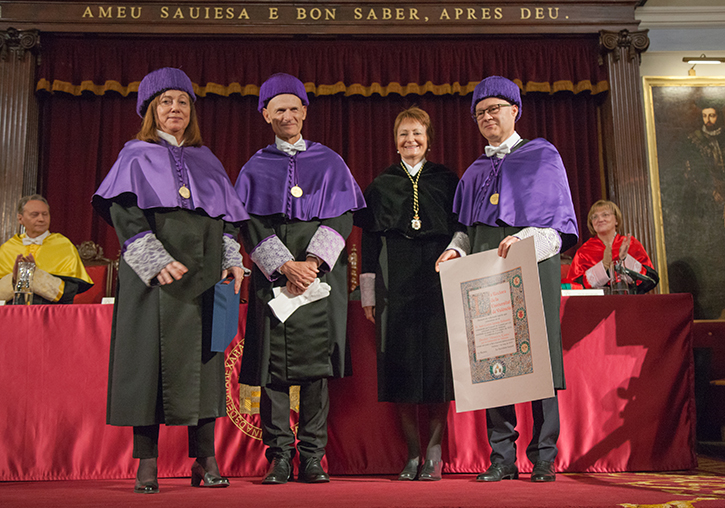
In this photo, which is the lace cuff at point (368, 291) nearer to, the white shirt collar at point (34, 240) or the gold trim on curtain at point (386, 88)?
the white shirt collar at point (34, 240)

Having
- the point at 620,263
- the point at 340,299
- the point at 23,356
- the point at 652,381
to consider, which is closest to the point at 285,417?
the point at 340,299

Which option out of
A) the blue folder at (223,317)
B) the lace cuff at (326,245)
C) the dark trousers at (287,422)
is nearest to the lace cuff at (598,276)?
the lace cuff at (326,245)

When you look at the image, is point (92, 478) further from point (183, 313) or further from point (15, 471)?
point (183, 313)

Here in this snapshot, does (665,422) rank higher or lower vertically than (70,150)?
lower

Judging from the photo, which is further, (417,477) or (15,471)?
(15,471)

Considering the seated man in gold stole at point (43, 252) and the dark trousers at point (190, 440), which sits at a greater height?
the seated man in gold stole at point (43, 252)

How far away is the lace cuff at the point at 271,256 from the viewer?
114 inches

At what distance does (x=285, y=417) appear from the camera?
2918mm

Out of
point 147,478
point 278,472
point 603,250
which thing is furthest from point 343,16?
point 147,478

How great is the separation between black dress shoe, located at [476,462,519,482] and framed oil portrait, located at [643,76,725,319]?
195 inches

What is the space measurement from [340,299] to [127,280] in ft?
3.10

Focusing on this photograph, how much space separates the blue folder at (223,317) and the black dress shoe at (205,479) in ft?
1.79

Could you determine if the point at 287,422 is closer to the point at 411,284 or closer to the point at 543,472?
the point at 411,284

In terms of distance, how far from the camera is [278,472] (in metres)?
2.81
